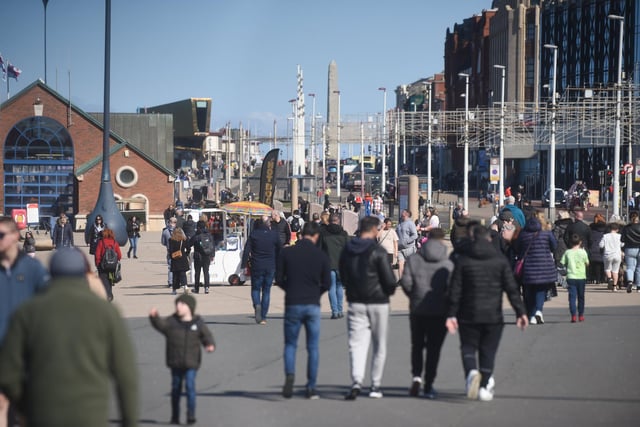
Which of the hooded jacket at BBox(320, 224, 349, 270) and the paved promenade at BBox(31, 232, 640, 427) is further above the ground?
the hooded jacket at BBox(320, 224, 349, 270)

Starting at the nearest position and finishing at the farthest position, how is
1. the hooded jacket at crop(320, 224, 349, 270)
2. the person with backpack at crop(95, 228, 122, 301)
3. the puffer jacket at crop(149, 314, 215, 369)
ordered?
the puffer jacket at crop(149, 314, 215, 369), the hooded jacket at crop(320, 224, 349, 270), the person with backpack at crop(95, 228, 122, 301)

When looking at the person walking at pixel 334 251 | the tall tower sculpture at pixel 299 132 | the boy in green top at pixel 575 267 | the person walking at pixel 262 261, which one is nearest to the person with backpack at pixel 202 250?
the person walking at pixel 334 251

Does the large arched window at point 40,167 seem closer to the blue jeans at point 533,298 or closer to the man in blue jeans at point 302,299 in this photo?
the blue jeans at point 533,298

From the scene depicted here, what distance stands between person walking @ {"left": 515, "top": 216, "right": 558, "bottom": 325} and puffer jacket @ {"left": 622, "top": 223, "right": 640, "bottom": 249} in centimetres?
554

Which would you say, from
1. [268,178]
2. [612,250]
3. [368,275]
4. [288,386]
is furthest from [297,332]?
[268,178]

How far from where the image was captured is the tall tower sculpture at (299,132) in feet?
324

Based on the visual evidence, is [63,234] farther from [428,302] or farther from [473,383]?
[473,383]

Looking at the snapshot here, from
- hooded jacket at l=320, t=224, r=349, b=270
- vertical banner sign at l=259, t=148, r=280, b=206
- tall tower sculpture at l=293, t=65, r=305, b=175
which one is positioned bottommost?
hooded jacket at l=320, t=224, r=349, b=270

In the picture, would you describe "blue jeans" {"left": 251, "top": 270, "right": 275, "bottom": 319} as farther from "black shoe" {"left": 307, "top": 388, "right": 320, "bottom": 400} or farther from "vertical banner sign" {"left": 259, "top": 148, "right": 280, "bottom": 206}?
"vertical banner sign" {"left": 259, "top": 148, "right": 280, "bottom": 206}

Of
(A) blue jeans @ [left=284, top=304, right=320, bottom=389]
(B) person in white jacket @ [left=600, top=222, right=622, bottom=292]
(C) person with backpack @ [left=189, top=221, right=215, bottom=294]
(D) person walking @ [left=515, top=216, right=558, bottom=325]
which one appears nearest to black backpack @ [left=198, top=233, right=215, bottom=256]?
(C) person with backpack @ [left=189, top=221, right=215, bottom=294]

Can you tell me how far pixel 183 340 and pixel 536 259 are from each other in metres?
7.15

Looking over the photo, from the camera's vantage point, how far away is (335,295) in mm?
16656

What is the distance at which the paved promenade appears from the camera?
930cm

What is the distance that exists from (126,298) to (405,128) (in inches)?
1324
